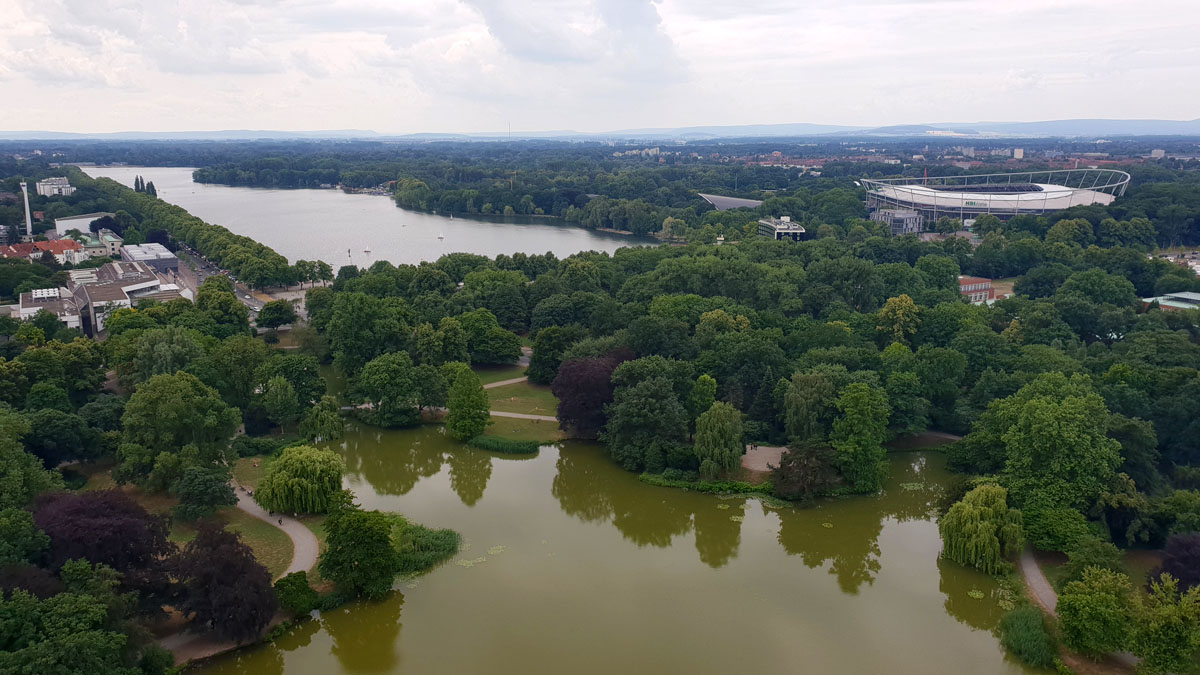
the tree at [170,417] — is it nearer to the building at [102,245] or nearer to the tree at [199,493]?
the tree at [199,493]

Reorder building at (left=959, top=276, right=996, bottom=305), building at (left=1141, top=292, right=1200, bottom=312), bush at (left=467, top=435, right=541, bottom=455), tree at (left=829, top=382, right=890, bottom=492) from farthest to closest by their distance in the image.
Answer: building at (left=959, top=276, right=996, bottom=305) → building at (left=1141, top=292, right=1200, bottom=312) → bush at (left=467, top=435, right=541, bottom=455) → tree at (left=829, top=382, right=890, bottom=492)

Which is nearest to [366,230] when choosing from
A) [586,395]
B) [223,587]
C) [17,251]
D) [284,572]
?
[17,251]

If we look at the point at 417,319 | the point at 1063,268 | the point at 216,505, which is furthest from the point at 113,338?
the point at 1063,268

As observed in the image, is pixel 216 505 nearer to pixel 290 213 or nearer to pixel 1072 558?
pixel 1072 558

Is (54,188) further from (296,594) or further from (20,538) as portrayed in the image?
(296,594)

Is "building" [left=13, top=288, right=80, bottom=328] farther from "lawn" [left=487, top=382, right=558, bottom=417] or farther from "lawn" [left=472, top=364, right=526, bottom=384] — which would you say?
"lawn" [left=487, top=382, right=558, bottom=417]

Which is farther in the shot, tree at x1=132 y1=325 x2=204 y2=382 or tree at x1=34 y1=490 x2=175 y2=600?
tree at x1=132 y1=325 x2=204 y2=382

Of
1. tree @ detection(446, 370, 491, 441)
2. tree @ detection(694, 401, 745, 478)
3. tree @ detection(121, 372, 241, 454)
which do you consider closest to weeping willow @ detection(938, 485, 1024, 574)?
tree @ detection(694, 401, 745, 478)
